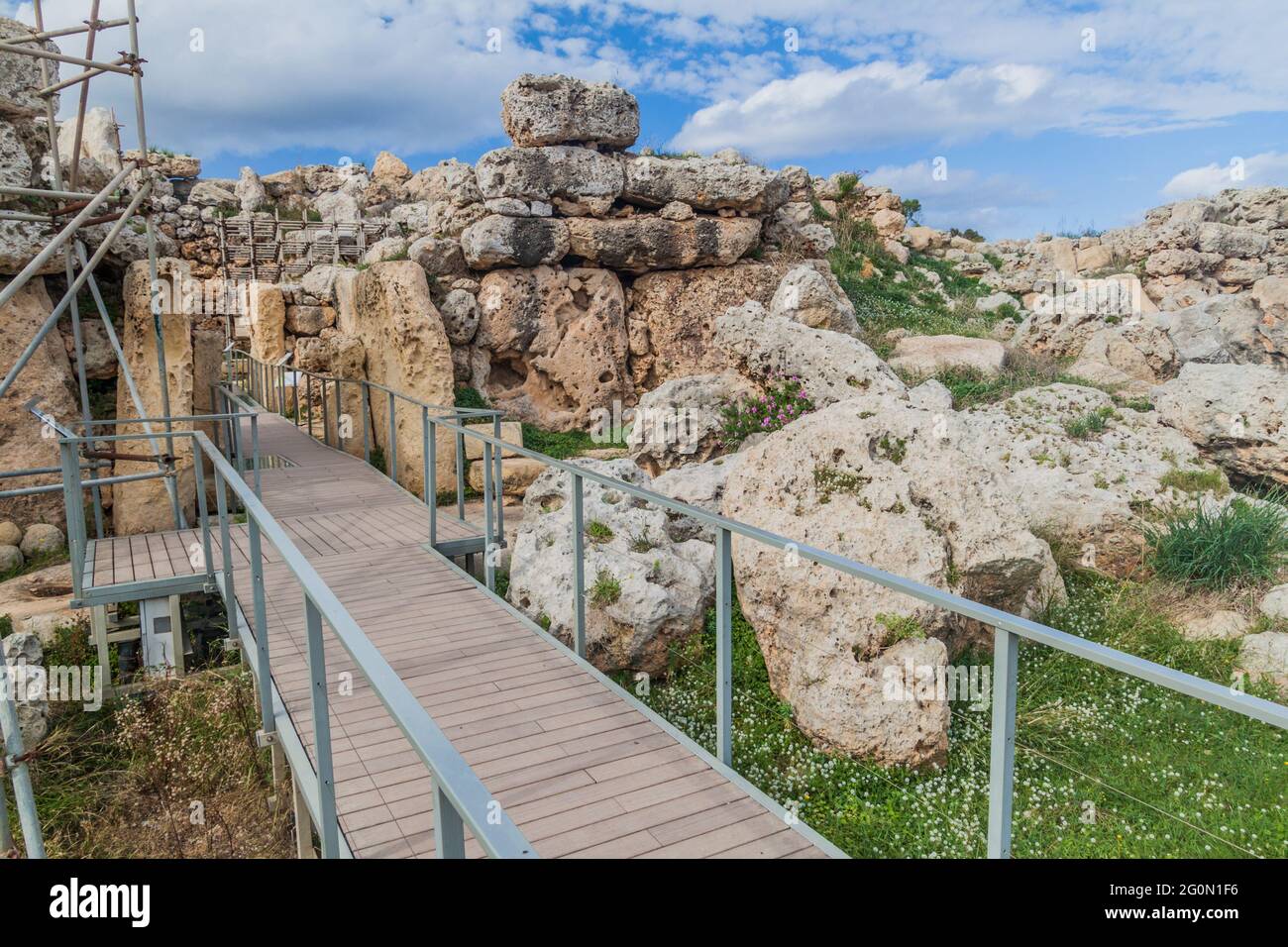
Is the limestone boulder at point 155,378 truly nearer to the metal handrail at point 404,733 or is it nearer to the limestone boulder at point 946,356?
the metal handrail at point 404,733

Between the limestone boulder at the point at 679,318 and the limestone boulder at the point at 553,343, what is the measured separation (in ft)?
1.35

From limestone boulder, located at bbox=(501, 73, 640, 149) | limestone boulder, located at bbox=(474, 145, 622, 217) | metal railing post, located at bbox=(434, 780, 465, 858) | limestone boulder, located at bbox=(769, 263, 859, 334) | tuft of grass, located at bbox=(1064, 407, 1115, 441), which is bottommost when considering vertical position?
metal railing post, located at bbox=(434, 780, 465, 858)

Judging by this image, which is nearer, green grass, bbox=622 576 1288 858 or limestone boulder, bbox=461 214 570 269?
green grass, bbox=622 576 1288 858

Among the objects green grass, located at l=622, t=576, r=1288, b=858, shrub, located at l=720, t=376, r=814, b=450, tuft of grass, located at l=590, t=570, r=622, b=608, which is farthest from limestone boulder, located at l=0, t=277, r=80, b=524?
green grass, located at l=622, t=576, r=1288, b=858

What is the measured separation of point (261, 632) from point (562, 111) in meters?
10.2

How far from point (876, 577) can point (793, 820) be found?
1.13 meters

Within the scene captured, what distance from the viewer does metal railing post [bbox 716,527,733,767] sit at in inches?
154

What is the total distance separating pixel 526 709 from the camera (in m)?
4.68

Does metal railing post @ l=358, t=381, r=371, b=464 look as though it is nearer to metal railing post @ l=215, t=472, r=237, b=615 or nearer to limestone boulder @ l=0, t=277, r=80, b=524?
limestone boulder @ l=0, t=277, r=80, b=524

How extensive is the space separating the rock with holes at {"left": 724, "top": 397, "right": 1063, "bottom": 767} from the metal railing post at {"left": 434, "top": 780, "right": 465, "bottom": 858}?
318 centimetres

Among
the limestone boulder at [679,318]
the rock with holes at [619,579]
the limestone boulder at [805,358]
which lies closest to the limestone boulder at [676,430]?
the limestone boulder at [805,358]

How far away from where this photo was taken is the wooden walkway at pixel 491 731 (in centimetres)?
356
